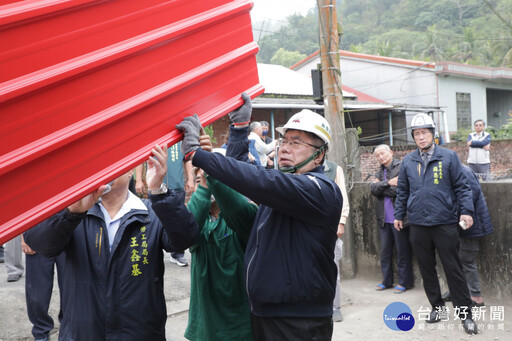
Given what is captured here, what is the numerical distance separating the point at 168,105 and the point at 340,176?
3973 mm

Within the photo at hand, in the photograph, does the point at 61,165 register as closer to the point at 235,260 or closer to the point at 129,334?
the point at 129,334

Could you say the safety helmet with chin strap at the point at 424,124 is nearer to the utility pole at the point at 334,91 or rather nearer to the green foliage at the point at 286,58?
the utility pole at the point at 334,91

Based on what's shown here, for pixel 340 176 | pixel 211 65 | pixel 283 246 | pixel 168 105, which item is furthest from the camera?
pixel 340 176

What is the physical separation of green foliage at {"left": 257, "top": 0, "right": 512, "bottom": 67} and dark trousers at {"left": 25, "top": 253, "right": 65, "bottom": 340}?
3373 cm

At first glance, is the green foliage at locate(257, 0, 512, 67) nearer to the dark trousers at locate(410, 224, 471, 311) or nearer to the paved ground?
the paved ground

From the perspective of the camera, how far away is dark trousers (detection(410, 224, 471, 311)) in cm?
493

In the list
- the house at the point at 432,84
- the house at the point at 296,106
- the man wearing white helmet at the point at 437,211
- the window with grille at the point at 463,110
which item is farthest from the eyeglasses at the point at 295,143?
the window with grille at the point at 463,110

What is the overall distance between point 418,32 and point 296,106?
4757 centimetres

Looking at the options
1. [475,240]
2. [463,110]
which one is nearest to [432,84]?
[463,110]

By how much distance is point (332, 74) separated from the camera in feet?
23.5

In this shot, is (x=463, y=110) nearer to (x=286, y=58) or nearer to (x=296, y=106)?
(x=296, y=106)

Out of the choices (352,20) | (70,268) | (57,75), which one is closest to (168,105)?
(57,75)

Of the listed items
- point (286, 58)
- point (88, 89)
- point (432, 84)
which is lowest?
point (432, 84)

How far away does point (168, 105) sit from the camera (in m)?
1.99
